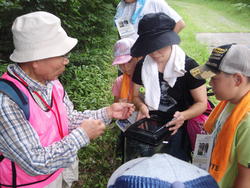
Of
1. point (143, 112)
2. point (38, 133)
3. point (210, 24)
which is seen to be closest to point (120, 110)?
point (143, 112)

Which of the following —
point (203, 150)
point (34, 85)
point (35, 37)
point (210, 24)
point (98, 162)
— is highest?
point (35, 37)

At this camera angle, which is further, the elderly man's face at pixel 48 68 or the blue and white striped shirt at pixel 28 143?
the elderly man's face at pixel 48 68

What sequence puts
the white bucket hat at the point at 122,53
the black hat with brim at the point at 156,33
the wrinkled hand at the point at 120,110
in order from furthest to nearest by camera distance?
the white bucket hat at the point at 122,53 → the wrinkled hand at the point at 120,110 → the black hat with brim at the point at 156,33

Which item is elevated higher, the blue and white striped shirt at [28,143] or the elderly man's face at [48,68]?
the elderly man's face at [48,68]

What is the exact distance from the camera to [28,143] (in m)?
1.33

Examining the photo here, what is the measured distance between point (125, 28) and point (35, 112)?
6.90 feet

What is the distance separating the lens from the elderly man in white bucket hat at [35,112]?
131 centimetres

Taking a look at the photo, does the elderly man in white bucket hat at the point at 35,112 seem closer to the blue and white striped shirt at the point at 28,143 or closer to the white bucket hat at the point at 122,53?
the blue and white striped shirt at the point at 28,143

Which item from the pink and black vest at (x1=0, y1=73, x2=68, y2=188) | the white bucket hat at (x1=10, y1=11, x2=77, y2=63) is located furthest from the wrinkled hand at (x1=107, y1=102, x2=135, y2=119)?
the white bucket hat at (x1=10, y1=11, x2=77, y2=63)

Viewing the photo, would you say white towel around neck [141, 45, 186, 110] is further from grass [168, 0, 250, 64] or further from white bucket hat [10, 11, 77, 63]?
grass [168, 0, 250, 64]

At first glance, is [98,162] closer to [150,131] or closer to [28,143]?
[150,131]

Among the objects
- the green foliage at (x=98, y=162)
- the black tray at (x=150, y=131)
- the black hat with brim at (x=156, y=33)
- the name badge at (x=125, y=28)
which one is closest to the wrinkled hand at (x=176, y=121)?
the black tray at (x=150, y=131)

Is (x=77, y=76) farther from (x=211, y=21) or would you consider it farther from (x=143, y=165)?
(x=211, y=21)

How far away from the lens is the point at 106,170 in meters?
→ 3.11
